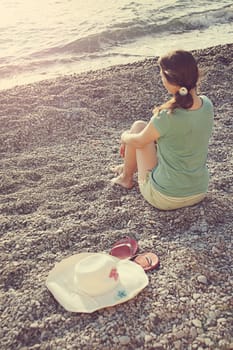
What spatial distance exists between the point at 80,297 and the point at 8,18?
10051 mm

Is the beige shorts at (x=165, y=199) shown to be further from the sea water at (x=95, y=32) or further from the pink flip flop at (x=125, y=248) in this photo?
the sea water at (x=95, y=32)

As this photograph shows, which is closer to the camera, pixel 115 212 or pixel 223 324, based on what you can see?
pixel 223 324

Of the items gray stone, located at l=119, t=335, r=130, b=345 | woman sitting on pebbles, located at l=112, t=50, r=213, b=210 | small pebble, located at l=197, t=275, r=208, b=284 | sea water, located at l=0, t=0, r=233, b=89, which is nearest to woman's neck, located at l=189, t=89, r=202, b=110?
woman sitting on pebbles, located at l=112, t=50, r=213, b=210

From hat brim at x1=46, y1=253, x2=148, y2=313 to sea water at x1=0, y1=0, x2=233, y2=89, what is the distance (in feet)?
16.0

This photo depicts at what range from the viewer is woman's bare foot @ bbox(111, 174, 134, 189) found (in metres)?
4.05

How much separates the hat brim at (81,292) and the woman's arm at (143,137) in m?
0.79

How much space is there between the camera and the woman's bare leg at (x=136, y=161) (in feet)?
12.4

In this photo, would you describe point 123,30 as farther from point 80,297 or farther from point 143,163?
point 80,297

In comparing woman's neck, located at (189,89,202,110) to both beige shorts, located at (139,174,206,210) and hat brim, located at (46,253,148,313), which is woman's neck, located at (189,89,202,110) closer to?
beige shorts, located at (139,174,206,210)

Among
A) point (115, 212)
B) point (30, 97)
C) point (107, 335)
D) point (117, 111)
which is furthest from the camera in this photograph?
point (30, 97)

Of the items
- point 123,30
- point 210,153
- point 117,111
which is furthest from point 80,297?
point 123,30

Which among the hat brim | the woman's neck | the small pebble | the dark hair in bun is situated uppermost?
the dark hair in bun

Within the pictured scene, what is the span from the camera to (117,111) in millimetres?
5637

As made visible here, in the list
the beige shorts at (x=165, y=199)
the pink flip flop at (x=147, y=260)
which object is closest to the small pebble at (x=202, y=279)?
the pink flip flop at (x=147, y=260)
